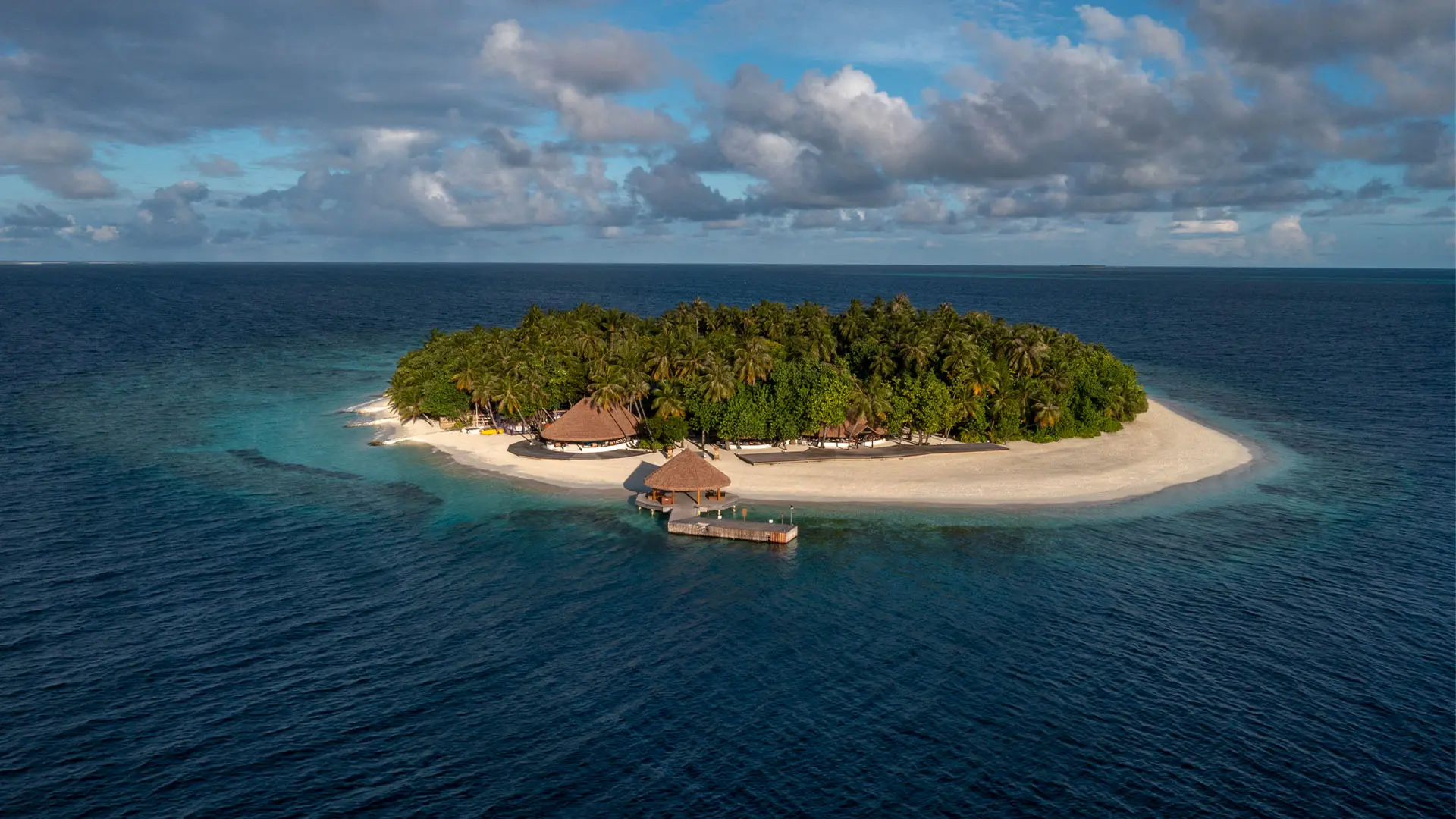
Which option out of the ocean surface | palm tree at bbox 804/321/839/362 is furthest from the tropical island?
the ocean surface

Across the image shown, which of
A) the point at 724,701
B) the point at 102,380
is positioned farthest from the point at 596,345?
the point at 102,380

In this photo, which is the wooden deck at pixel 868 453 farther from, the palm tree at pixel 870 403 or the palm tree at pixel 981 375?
the palm tree at pixel 981 375

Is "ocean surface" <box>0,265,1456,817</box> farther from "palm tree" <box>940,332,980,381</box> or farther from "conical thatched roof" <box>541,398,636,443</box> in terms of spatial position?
"palm tree" <box>940,332,980,381</box>

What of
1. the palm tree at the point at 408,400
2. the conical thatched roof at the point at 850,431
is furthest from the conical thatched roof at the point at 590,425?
the conical thatched roof at the point at 850,431

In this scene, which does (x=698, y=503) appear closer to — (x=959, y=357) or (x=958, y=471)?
(x=958, y=471)

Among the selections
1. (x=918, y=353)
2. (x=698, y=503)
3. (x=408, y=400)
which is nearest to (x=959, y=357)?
(x=918, y=353)

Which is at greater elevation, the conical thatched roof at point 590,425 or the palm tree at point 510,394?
the palm tree at point 510,394

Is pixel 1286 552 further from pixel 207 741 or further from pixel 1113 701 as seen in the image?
pixel 207 741
